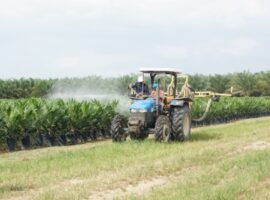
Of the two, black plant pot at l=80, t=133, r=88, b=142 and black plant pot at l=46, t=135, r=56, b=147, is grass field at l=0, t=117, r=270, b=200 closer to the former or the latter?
black plant pot at l=46, t=135, r=56, b=147

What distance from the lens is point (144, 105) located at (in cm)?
1516

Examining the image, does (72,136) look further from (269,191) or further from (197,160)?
(269,191)

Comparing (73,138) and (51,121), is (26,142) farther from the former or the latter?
(73,138)

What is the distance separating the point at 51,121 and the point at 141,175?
8470 millimetres

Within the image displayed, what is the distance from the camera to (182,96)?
16.1 m

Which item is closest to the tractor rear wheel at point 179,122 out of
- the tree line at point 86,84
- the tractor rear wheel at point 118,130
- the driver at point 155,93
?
the driver at point 155,93

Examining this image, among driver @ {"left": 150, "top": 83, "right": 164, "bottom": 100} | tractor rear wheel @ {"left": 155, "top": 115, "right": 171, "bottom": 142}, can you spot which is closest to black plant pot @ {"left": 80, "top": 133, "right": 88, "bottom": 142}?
driver @ {"left": 150, "top": 83, "right": 164, "bottom": 100}

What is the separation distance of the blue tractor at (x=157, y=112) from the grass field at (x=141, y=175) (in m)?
1.50

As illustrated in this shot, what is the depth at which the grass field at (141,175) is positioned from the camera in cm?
789

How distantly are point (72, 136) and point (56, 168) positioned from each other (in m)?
8.45

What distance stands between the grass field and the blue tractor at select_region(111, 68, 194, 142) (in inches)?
59.1

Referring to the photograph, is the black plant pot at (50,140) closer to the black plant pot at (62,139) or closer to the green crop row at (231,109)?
the black plant pot at (62,139)

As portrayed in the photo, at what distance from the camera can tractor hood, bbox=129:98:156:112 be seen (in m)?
15.1

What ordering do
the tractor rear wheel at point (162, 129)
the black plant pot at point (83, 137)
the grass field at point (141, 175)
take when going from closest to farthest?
the grass field at point (141, 175) → the tractor rear wheel at point (162, 129) → the black plant pot at point (83, 137)
